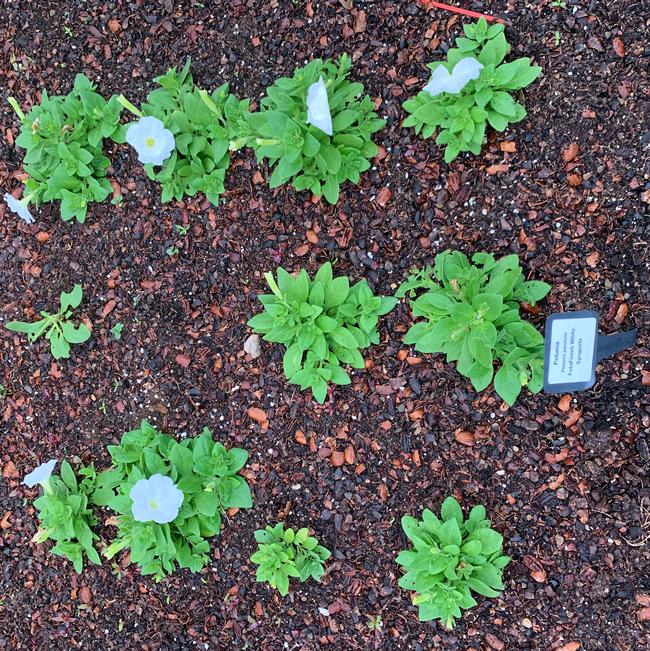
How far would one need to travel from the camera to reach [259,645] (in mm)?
2600

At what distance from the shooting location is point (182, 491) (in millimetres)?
2430

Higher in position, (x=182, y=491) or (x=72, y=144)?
(x=72, y=144)

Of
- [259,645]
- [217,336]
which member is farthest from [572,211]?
[259,645]

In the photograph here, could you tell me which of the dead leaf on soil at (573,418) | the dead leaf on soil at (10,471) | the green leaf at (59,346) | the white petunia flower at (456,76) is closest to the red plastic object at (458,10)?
the white petunia flower at (456,76)

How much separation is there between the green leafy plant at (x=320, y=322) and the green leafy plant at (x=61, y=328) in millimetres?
960

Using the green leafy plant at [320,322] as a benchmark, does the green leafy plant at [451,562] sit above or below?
below

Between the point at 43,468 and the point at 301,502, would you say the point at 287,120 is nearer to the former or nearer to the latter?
the point at 301,502

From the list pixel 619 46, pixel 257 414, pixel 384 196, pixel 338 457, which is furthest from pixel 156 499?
pixel 619 46

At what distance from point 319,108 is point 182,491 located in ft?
5.39

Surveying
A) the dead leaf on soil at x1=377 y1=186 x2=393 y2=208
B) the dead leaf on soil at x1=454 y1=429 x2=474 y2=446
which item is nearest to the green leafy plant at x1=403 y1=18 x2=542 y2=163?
the dead leaf on soil at x1=377 y1=186 x2=393 y2=208

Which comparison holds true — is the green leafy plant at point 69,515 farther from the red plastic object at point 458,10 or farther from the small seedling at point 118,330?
the red plastic object at point 458,10

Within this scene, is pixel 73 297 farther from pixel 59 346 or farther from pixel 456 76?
pixel 456 76

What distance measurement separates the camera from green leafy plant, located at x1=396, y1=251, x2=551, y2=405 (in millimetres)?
2010

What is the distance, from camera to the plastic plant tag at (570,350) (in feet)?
6.24
